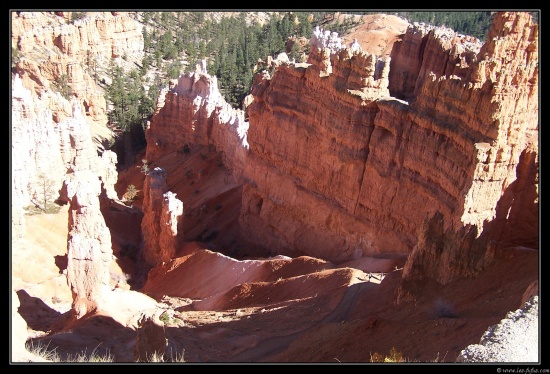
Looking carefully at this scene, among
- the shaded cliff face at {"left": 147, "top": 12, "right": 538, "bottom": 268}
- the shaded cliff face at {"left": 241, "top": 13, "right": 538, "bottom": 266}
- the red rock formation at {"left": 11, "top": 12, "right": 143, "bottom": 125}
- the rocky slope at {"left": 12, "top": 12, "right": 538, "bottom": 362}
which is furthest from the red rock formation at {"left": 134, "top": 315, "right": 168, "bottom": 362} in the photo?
the red rock formation at {"left": 11, "top": 12, "right": 143, "bottom": 125}

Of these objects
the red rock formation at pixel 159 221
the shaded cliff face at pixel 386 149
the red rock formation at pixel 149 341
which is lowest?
the red rock formation at pixel 159 221

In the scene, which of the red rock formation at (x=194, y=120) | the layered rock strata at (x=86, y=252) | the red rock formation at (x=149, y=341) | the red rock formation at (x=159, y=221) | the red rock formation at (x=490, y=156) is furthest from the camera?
the red rock formation at (x=194, y=120)

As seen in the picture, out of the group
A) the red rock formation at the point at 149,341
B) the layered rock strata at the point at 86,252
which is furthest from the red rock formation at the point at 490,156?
the layered rock strata at the point at 86,252

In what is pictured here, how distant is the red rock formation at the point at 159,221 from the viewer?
28.4 m

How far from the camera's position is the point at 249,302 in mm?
21688

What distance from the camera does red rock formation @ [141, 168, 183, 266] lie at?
2838 centimetres

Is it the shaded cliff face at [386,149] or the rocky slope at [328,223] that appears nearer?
the rocky slope at [328,223]

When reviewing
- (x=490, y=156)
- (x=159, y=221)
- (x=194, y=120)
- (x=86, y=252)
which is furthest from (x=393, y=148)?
(x=194, y=120)

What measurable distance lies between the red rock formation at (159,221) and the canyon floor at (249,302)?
0.84m

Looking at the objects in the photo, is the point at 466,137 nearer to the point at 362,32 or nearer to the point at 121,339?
the point at 121,339

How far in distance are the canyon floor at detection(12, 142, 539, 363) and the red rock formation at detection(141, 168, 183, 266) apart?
84 cm

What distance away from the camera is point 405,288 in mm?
16062

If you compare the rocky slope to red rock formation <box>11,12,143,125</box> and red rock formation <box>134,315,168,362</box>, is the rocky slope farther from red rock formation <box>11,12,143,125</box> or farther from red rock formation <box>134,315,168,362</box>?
red rock formation <box>11,12,143,125</box>

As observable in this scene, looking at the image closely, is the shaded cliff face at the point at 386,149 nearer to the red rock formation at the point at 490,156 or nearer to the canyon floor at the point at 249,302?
the red rock formation at the point at 490,156
